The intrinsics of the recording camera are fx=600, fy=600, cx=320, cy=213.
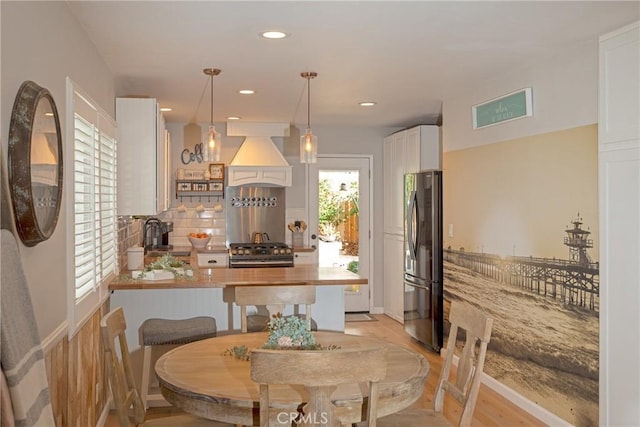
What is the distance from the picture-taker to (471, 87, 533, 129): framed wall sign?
13.9 ft

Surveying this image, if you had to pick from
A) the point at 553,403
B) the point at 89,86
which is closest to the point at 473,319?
the point at 553,403

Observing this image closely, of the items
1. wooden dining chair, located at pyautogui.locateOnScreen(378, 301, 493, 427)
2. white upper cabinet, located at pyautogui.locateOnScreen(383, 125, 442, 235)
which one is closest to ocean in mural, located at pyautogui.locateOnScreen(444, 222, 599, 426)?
wooden dining chair, located at pyautogui.locateOnScreen(378, 301, 493, 427)

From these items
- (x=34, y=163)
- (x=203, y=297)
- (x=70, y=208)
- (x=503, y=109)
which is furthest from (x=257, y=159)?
(x=34, y=163)

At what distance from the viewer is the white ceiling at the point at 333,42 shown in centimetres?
298

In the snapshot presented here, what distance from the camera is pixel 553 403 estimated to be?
3.93 metres

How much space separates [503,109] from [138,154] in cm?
275

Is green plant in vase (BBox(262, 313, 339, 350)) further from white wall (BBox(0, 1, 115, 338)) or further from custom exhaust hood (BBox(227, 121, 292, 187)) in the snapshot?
custom exhaust hood (BBox(227, 121, 292, 187))

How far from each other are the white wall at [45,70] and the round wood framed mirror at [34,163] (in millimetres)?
39

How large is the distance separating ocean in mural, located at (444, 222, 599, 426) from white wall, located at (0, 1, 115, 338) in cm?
292

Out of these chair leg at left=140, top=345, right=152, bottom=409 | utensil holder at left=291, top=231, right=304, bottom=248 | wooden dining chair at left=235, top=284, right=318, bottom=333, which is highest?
utensil holder at left=291, top=231, right=304, bottom=248

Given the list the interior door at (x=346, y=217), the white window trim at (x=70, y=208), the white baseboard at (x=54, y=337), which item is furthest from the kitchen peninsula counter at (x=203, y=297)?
the interior door at (x=346, y=217)

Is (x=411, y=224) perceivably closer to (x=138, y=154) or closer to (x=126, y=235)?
(x=126, y=235)

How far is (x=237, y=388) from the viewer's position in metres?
2.29

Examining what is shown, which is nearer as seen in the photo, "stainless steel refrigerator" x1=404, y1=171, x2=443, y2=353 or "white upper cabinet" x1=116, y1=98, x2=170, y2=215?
"white upper cabinet" x1=116, y1=98, x2=170, y2=215
